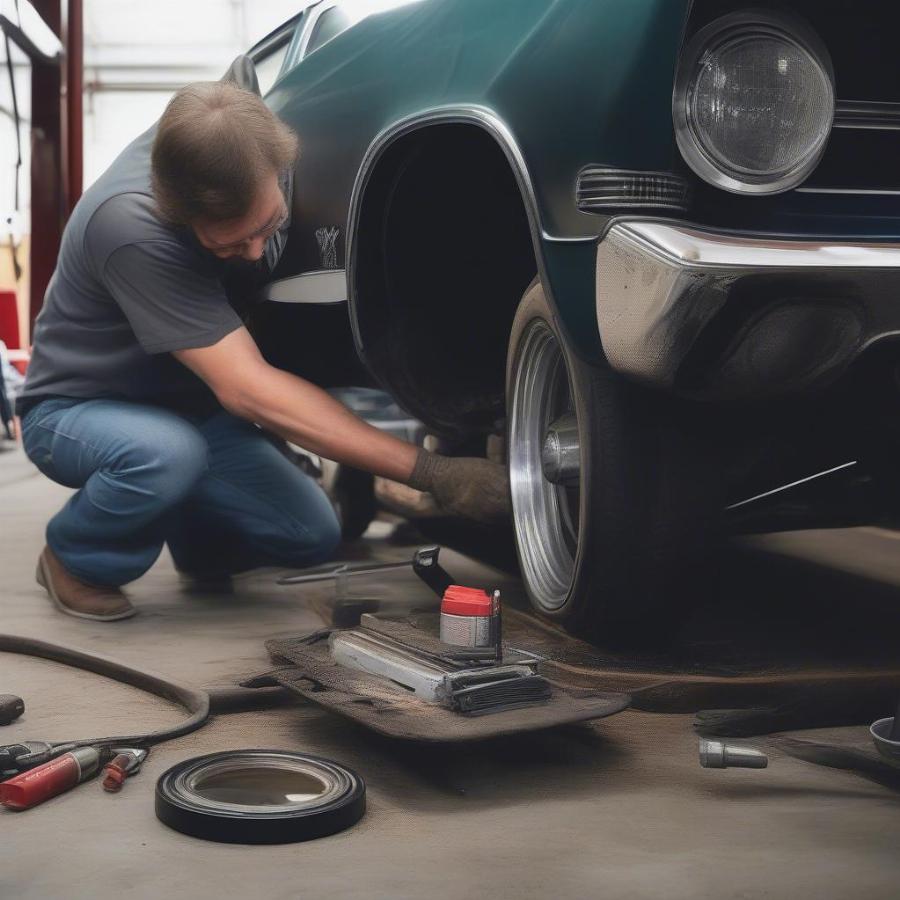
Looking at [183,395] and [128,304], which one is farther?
[183,395]

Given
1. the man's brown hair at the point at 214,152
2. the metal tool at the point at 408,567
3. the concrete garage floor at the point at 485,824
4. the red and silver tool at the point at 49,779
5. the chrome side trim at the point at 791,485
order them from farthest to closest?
1. the man's brown hair at the point at 214,152
2. the metal tool at the point at 408,567
3. the chrome side trim at the point at 791,485
4. the red and silver tool at the point at 49,779
5. the concrete garage floor at the point at 485,824

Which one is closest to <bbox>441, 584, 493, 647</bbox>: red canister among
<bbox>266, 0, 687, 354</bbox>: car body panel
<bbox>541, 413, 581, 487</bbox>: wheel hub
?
<bbox>541, 413, 581, 487</bbox>: wheel hub

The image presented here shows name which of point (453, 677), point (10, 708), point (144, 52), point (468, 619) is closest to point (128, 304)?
point (10, 708)

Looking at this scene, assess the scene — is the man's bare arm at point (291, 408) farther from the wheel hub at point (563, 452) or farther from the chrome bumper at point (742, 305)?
the chrome bumper at point (742, 305)

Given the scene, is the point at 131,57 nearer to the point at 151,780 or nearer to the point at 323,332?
the point at 323,332

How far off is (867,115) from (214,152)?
1123mm

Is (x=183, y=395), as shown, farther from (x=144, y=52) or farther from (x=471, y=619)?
(x=144, y=52)

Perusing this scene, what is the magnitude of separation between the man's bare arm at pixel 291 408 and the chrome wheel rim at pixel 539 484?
8.8 inches

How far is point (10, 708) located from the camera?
1.83 meters

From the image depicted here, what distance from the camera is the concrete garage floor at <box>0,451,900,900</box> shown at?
1281 millimetres

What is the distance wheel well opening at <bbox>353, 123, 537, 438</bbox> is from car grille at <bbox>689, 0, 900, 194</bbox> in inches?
26.1

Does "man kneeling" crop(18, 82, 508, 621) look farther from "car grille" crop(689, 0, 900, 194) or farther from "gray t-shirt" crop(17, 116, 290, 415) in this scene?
"car grille" crop(689, 0, 900, 194)

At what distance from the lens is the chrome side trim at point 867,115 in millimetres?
1640

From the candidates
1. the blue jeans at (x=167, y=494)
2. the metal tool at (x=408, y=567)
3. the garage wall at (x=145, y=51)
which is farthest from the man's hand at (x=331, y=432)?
the garage wall at (x=145, y=51)
